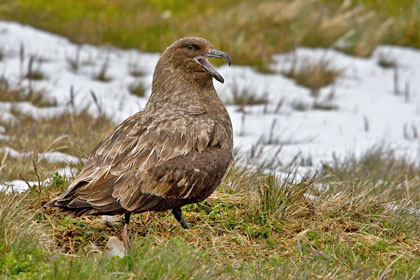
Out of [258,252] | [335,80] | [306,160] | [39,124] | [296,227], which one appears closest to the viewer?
[258,252]

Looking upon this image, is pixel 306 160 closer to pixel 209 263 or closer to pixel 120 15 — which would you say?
pixel 209 263

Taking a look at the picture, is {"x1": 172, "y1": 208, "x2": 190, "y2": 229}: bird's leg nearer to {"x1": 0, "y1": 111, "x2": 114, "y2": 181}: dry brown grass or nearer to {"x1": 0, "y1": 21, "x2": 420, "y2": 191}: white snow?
{"x1": 0, "y1": 111, "x2": 114, "y2": 181}: dry brown grass

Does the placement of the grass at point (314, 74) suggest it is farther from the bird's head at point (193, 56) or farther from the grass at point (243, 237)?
the bird's head at point (193, 56)

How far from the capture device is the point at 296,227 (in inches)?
159

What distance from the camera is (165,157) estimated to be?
12.3ft

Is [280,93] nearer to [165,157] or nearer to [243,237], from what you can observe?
[243,237]

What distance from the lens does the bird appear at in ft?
11.9

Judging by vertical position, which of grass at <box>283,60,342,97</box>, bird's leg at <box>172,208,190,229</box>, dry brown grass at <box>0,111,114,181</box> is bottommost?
dry brown grass at <box>0,111,114,181</box>

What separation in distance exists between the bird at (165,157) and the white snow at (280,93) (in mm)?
2008

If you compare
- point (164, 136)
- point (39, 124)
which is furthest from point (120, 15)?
point (164, 136)

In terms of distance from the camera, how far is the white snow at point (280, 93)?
709 centimetres

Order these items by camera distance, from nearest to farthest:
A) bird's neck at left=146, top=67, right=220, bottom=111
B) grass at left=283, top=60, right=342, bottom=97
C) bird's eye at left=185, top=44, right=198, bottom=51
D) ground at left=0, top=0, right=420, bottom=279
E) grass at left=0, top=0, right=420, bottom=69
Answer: ground at left=0, top=0, right=420, bottom=279 → bird's neck at left=146, top=67, right=220, bottom=111 → bird's eye at left=185, top=44, right=198, bottom=51 → grass at left=283, top=60, right=342, bottom=97 → grass at left=0, top=0, right=420, bottom=69

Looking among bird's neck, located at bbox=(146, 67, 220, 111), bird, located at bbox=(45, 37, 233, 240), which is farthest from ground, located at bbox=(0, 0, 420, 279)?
bird's neck, located at bbox=(146, 67, 220, 111)

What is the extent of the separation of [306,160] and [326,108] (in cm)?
264
